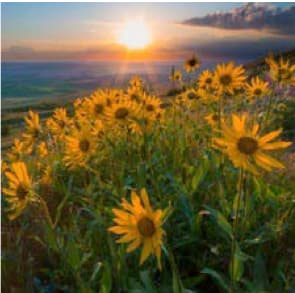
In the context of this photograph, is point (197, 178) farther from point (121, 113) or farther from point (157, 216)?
point (157, 216)

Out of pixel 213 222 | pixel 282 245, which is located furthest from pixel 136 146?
pixel 282 245

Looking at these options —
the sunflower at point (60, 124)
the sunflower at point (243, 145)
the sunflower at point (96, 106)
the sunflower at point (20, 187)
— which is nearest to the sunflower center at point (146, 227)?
the sunflower at point (243, 145)

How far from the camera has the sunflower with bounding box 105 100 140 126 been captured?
3.39 metres

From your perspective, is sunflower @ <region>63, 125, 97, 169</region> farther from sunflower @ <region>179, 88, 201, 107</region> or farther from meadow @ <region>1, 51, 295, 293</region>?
sunflower @ <region>179, 88, 201, 107</region>

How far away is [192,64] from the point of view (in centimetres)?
610

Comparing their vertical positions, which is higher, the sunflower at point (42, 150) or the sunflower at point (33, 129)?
the sunflower at point (33, 129)

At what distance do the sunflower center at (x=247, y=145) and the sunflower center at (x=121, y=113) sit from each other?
1459 mm

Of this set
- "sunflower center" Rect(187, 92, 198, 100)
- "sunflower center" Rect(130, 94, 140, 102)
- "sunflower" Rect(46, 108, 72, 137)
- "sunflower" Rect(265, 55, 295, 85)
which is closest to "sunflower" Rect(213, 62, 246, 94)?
"sunflower" Rect(265, 55, 295, 85)

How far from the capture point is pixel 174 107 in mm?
5156

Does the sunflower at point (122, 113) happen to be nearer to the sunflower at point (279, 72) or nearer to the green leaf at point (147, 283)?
the sunflower at point (279, 72)

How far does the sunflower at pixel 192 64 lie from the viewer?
605cm

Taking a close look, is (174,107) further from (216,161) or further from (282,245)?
(282,245)

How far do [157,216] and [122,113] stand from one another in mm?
1774

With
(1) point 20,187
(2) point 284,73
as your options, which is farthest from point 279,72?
(1) point 20,187
